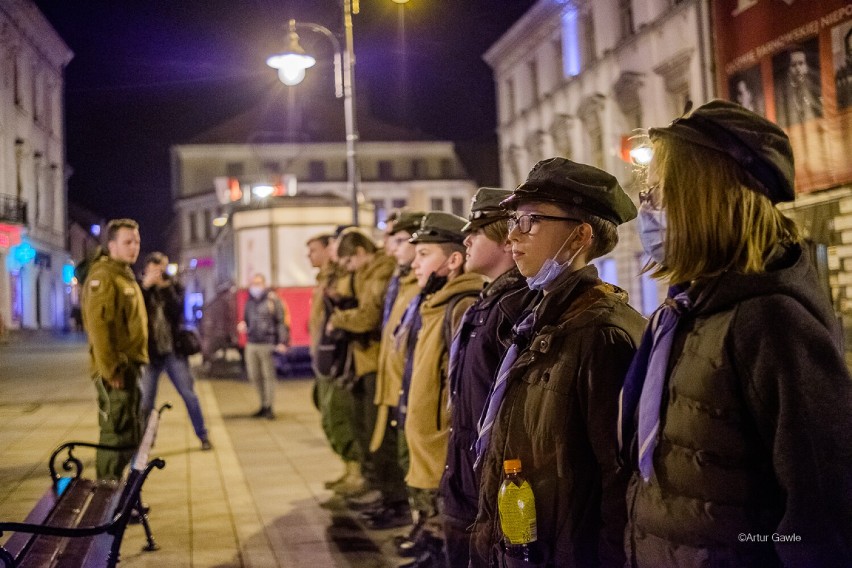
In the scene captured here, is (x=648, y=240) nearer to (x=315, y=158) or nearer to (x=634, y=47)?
(x=634, y=47)

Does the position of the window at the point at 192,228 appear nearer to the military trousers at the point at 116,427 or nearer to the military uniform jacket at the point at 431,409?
the military trousers at the point at 116,427

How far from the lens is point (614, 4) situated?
22.0m

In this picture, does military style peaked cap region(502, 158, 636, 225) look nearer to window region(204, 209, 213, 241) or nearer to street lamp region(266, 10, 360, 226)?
street lamp region(266, 10, 360, 226)

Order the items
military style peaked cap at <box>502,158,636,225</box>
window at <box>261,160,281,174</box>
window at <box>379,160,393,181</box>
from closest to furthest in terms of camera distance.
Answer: military style peaked cap at <box>502,158,636,225</box> < window at <box>261,160,281,174</box> < window at <box>379,160,393,181</box>

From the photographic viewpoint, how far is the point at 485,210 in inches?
154

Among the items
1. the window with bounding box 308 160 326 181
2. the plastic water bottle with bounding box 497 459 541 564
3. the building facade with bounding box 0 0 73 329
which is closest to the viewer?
the plastic water bottle with bounding box 497 459 541 564

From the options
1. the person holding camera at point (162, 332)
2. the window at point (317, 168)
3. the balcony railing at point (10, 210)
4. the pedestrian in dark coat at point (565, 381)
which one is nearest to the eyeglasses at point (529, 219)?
the pedestrian in dark coat at point (565, 381)

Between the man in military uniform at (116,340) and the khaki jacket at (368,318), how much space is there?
1518 millimetres

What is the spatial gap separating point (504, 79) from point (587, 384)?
37.7m

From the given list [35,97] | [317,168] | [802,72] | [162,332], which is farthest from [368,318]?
[317,168]

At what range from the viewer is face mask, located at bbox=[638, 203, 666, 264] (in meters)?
2.20

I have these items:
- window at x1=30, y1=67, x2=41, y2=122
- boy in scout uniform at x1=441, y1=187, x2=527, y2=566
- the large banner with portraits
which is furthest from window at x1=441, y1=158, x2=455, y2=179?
boy in scout uniform at x1=441, y1=187, x2=527, y2=566

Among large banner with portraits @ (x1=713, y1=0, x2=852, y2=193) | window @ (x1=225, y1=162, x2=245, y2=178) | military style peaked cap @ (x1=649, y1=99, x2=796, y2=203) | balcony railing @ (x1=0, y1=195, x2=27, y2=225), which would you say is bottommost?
military style peaked cap @ (x1=649, y1=99, x2=796, y2=203)

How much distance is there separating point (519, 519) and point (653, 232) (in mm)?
864
